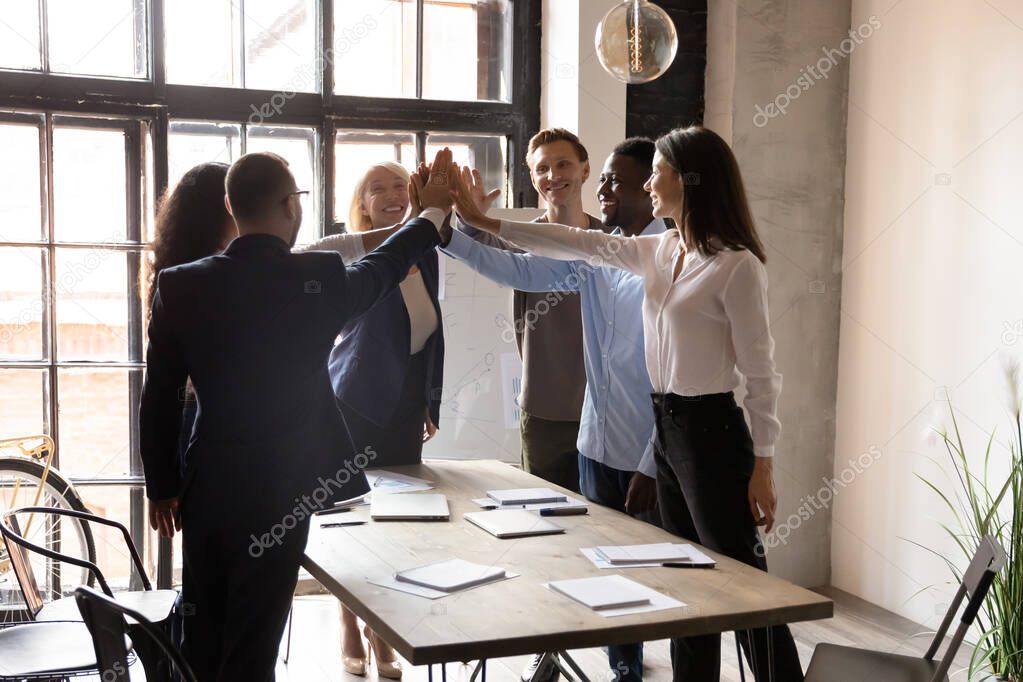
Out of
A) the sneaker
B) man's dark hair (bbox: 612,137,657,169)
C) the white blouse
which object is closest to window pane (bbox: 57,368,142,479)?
the sneaker

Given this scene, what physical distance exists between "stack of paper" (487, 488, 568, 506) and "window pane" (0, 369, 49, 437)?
224 cm

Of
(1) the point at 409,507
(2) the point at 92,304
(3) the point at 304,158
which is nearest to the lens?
(1) the point at 409,507

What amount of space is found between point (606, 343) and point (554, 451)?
0.47m

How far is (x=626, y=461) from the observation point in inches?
115

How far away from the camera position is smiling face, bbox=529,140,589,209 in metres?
3.32

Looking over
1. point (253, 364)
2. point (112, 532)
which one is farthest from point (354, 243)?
point (112, 532)

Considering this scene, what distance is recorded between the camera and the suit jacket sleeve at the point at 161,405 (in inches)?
79.8

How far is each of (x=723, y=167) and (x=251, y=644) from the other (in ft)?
5.07

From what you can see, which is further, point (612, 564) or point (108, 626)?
point (612, 564)

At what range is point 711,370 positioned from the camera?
2.43 metres

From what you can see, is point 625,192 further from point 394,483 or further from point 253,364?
point 253,364

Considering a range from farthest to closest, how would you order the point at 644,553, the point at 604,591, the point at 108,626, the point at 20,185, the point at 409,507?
the point at 20,185 < the point at 409,507 < the point at 644,553 < the point at 604,591 < the point at 108,626

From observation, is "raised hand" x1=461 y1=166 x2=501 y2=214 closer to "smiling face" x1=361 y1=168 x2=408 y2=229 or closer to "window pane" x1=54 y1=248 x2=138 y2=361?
"smiling face" x1=361 y1=168 x2=408 y2=229

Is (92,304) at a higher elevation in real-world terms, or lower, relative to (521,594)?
higher
